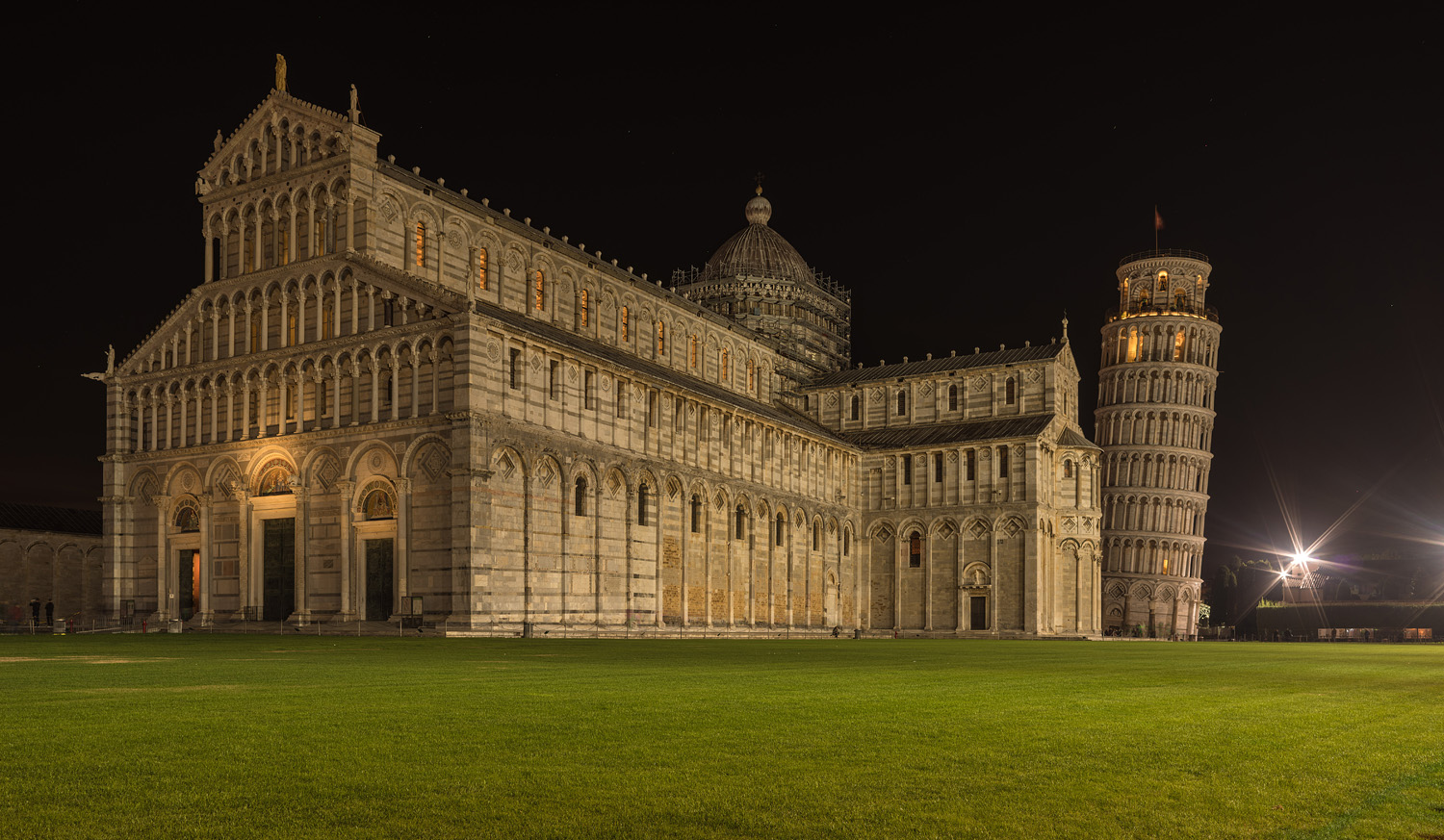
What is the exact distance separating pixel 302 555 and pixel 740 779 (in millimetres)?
47917

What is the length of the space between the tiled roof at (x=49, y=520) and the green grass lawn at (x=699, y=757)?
2123 inches

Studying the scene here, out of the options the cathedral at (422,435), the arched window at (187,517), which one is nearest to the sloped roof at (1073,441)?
the cathedral at (422,435)

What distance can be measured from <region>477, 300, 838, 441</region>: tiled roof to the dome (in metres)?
16.2

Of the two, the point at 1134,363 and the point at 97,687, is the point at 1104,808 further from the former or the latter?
the point at 1134,363

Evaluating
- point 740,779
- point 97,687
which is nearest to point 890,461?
point 97,687

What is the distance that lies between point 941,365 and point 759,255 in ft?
61.1

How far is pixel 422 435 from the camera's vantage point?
51.5 metres

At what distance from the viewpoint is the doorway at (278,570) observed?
181 ft

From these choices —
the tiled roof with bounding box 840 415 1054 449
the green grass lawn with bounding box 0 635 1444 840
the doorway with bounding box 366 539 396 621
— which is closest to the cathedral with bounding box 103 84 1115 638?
the doorway with bounding box 366 539 396 621

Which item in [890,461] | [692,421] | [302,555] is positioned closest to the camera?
[302,555]

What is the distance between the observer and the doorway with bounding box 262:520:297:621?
55031 millimetres

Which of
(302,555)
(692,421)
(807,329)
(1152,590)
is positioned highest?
(807,329)

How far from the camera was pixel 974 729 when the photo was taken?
13680 mm

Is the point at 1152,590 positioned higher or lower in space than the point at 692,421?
lower
